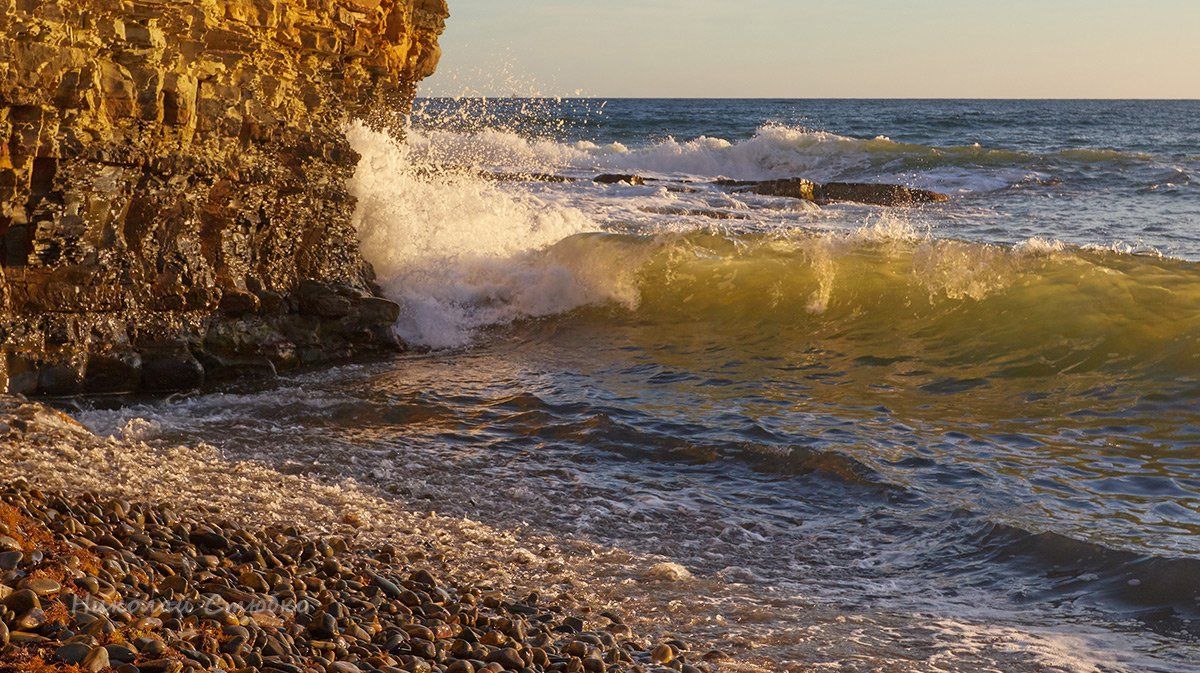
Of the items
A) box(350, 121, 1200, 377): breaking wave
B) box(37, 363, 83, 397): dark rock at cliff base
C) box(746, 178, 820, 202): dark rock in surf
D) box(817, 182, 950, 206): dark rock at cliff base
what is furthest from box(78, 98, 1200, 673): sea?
box(746, 178, 820, 202): dark rock in surf

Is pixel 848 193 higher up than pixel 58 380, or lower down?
higher up

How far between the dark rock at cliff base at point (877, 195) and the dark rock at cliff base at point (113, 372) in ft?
50.9

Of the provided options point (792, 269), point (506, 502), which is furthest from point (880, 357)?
point (506, 502)

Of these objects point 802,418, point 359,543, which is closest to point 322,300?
Result: point 802,418

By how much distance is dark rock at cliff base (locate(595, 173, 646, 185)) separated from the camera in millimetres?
22719

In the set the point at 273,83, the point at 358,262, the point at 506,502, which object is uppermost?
the point at 273,83

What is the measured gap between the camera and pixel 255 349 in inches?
343

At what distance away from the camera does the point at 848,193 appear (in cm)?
2219

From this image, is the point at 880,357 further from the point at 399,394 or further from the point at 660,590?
the point at 660,590

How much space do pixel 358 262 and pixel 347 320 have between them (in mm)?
777

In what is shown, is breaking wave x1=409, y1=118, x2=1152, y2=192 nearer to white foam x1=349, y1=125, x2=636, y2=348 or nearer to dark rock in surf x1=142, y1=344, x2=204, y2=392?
white foam x1=349, y1=125, x2=636, y2=348

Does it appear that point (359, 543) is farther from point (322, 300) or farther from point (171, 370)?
point (322, 300)

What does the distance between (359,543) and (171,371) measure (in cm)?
350

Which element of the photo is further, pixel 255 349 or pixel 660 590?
pixel 255 349
